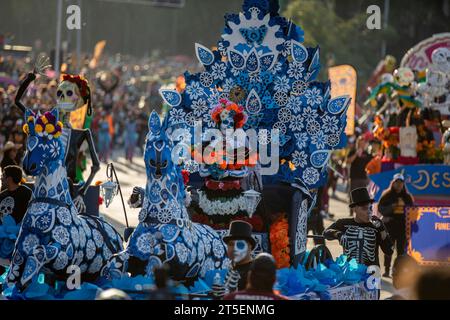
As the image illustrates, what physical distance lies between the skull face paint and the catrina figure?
2.81 meters

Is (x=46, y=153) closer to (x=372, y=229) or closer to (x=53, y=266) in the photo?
(x=53, y=266)

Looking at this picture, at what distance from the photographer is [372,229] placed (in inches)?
565

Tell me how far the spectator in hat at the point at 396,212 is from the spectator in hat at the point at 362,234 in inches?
150

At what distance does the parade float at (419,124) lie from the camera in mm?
20953

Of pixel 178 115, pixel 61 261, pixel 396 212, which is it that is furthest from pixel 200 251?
pixel 396 212

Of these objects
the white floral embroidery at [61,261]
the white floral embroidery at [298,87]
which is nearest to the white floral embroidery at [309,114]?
the white floral embroidery at [298,87]

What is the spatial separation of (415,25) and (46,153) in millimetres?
45246

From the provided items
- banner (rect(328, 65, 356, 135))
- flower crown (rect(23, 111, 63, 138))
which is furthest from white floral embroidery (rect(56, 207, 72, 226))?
banner (rect(328, 65, 356, 135))

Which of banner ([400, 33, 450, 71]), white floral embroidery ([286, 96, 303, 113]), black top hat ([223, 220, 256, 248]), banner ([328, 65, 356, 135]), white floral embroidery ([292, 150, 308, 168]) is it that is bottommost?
black top hat ([223, 220, 256, 248])

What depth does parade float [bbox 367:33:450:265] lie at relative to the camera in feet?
68.7

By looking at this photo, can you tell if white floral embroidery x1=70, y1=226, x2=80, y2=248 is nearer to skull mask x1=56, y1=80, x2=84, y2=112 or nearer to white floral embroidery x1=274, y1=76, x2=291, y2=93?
skull mask x1=56, y1=80, x2=84, y2=112

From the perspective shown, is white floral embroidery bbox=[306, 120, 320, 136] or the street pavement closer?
white floral embroidery bbox=[306, 120, 320, 136]
